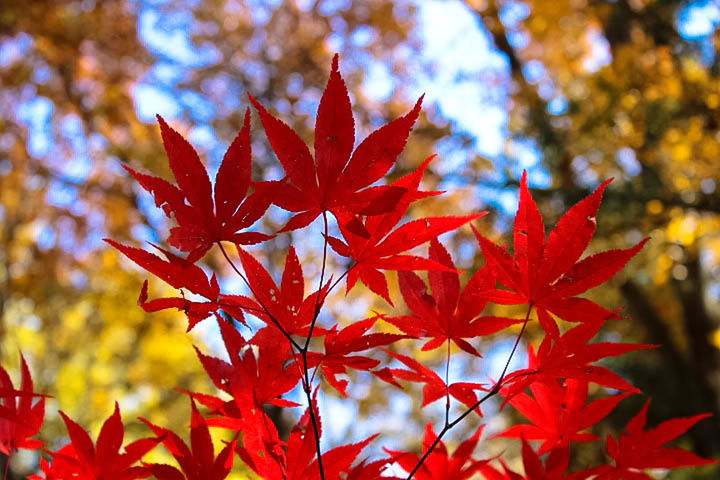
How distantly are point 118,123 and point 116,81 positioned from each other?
14.3 inches

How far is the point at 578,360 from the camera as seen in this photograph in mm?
408

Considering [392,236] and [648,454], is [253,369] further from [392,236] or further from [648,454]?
[648,454]

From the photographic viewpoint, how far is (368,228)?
1.36ft

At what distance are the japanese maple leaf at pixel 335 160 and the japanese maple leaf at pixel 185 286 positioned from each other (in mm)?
70

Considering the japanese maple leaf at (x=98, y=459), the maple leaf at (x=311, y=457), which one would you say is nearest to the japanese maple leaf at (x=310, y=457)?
the maple leaf at (x=311, y=457)

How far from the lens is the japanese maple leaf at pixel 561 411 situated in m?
0.50

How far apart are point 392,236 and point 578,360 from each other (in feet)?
0.52

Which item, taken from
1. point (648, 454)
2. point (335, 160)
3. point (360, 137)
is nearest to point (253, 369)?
point (335, 160)

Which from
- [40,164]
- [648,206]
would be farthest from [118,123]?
[648,206]

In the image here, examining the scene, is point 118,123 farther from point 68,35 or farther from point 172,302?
point 172,302

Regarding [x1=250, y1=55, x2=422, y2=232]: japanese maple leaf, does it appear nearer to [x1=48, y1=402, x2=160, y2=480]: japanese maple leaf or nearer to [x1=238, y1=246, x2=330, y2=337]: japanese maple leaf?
[x1=238, y1=246, x2=330, y2=337]: japanese maple leaf

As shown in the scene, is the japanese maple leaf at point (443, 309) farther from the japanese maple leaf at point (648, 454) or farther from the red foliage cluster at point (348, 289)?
the japanese maple leaf at point (648, 454)

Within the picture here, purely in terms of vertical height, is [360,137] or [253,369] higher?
[360,137]

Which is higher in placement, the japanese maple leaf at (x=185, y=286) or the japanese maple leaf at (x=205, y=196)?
the japanese maple leaf at (x=205, y=196)
